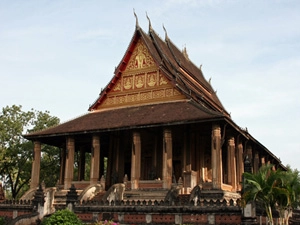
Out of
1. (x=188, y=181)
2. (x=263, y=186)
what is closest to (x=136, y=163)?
(x=188, y=181)

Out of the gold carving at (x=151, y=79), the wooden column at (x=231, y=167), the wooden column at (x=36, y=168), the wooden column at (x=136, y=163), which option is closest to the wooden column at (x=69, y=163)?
the wooden column at (x=36, y=168)

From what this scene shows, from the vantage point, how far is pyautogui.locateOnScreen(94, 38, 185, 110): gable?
27.9 metres

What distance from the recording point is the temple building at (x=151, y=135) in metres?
23.8

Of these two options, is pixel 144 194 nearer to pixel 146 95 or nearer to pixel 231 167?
pixel 231 167

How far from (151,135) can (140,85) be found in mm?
3573

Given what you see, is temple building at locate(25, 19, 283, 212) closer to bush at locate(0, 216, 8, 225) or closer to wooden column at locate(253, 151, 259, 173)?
wooden column at locate(253, 151, 259, 173)

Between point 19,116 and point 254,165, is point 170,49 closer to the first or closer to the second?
point 254,165

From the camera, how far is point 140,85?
28.9 metres

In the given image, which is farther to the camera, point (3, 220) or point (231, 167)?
point (231, 167)

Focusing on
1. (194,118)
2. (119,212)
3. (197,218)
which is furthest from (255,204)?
(194,118)

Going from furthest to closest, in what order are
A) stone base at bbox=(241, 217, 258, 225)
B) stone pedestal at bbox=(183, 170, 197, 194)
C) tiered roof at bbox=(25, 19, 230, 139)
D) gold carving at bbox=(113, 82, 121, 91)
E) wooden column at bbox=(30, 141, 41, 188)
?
1. gold carving at bbox=(113, 82, 121, 91)
2. wooden column at bbox=(30, 141, 41, 188)
3. tiered roof at bbox=(25, 19, 230, 139)
4. stone pedestal at bbox=(183, 170, 197, 194)
5. stone base at bbox=(241, 217, 258, 225)

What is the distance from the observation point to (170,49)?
3328 cm

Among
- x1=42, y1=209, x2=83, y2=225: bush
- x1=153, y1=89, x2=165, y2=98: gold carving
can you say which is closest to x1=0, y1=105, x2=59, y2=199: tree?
x1=153, y1=89, x2=165, y2=98: gold carving

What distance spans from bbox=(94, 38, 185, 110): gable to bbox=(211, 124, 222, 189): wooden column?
469 cm
